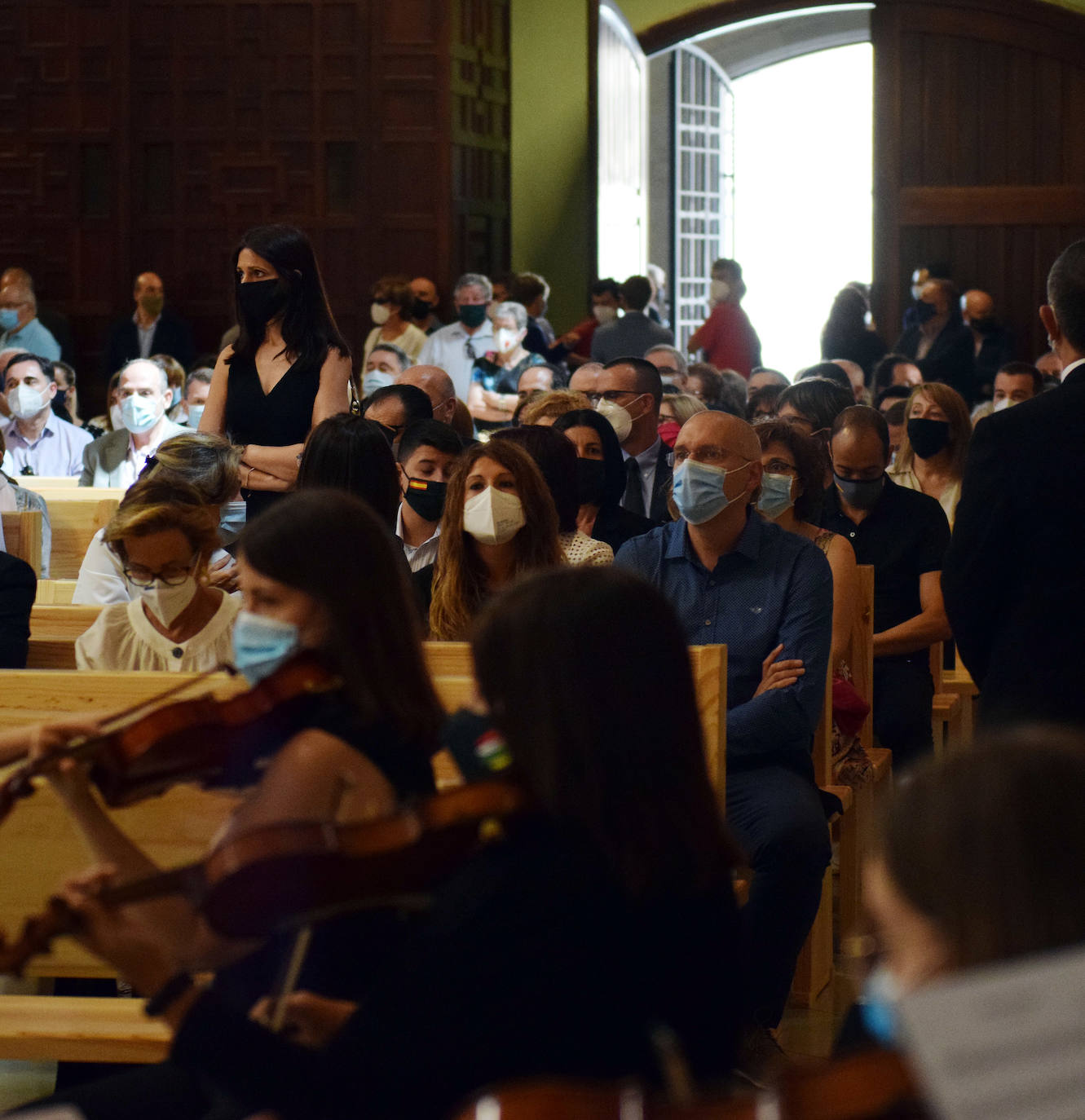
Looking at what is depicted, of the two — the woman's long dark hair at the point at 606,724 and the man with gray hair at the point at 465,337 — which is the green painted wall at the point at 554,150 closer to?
the man with gray hair at the point at 465,337

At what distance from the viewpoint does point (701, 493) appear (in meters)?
4.66

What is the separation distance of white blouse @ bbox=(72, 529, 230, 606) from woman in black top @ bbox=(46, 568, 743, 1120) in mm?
3091

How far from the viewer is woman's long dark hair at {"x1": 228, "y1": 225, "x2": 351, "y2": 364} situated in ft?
18.0

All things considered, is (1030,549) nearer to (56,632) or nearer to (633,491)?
(56,632)

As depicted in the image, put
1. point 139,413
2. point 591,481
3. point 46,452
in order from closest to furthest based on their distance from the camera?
1. point 591,481
2. point 139,413
3. point 46,452

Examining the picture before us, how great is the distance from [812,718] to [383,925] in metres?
2.31

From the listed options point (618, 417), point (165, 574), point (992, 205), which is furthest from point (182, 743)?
point (992, 205)

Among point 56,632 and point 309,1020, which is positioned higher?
point 56,632

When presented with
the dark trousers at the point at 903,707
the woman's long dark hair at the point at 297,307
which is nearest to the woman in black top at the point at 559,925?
the woman's long dark hair at the point at 297,307

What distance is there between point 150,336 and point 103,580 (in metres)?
8.48

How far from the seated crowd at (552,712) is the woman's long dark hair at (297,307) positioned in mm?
11

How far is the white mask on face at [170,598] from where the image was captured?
417cm

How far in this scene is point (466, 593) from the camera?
455cm

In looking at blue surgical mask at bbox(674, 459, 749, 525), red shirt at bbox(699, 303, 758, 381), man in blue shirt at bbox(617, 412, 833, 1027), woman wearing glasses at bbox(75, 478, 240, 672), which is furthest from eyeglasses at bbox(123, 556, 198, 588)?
red shirt at bbox(699, 303, 758, 381)
